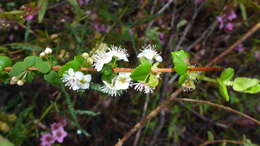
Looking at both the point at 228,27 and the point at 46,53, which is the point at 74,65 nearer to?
the point at 46,53

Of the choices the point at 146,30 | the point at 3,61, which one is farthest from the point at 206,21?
the point at 3,61

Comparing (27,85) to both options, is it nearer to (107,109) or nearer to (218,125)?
(107,109)

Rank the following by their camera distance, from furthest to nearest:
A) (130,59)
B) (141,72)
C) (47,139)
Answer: (47,139)
(130,59)
(141,72)

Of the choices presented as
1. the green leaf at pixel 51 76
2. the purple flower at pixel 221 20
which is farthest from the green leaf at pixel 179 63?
the purple flower at pixel 221 20

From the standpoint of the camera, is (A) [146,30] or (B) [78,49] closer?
(B) [78,49]

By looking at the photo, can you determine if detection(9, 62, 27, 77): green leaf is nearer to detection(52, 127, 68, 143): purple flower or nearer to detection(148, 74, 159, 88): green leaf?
detection(148, 74, 159, 88): green leaf

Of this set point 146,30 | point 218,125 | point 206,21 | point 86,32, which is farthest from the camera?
point 206,21

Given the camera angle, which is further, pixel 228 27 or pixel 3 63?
pixel 228 27

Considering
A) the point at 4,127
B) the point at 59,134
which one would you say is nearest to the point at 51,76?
the point at 4,127
